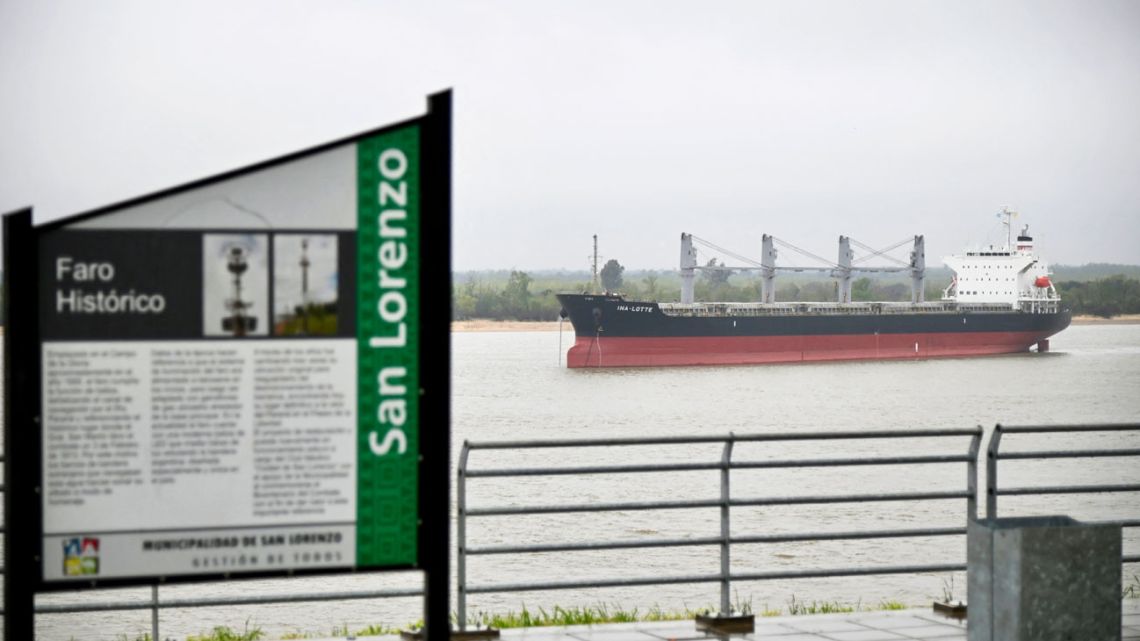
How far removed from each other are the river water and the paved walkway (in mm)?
4381

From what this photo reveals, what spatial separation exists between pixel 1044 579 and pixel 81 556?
3.48 meters

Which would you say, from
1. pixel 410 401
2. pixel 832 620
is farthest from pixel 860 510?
pixel 410 401

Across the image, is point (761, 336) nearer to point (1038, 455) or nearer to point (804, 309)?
point (804, 309)

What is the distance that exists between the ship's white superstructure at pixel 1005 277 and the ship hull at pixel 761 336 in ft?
19.1

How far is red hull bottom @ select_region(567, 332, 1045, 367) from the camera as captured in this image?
240ft

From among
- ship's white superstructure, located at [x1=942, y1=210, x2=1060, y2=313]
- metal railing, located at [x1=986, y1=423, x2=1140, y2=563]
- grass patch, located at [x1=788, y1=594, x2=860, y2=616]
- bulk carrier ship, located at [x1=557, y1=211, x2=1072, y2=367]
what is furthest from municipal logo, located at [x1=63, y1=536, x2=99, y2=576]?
ship's white superstructure, located at [x1=942, y1=210, x2=1060, y2=313]

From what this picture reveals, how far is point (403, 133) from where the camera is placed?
4270 millimetres

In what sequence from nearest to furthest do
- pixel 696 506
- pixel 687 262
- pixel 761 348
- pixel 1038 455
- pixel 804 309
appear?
pixel 696 506 < pixel 1038 455 < pixel 761 348 < pixel 804 309 < pixel 687 262

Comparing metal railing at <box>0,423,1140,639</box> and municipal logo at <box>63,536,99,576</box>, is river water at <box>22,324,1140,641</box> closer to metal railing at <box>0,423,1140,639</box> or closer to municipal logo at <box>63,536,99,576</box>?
metal railing at <box>0,423,1140,639</box>

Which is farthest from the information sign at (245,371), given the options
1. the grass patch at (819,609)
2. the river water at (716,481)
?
the river water at (716,481)

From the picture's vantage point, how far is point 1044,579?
5301 millimetres

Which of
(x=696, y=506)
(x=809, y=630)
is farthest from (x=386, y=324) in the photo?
(x=809, y=630)

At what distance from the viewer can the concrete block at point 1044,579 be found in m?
5.29

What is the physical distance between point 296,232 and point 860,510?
2147 cm
